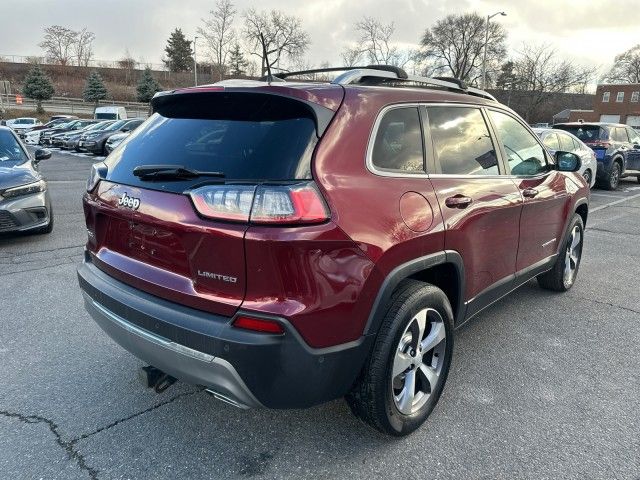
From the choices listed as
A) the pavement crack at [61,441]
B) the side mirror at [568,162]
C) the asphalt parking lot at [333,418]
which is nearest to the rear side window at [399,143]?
the asphalt parking lot at [333,418]

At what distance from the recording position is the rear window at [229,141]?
2080 mm

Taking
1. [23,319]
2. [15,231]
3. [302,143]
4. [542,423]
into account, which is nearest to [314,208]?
[302,143]

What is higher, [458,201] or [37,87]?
[37,87]

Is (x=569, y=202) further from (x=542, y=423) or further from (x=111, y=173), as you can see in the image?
(x=111, y=173)

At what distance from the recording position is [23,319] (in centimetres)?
396

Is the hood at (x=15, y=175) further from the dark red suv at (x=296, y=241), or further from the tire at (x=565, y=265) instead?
the tire at (x=565, y=265)

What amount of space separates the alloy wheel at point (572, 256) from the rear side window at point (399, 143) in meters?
2.75

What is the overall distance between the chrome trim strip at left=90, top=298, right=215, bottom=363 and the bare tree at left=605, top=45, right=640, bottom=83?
92736 millimetres

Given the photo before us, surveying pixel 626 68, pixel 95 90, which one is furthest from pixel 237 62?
pixel 626 68

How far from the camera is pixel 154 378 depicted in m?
2.51

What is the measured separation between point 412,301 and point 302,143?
0.94m

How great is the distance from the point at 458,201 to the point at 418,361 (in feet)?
2.95

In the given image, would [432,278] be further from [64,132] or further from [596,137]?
[64,132]

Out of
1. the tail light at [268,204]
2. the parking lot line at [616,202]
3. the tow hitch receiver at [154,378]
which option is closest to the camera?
the tail light at [268,204]
